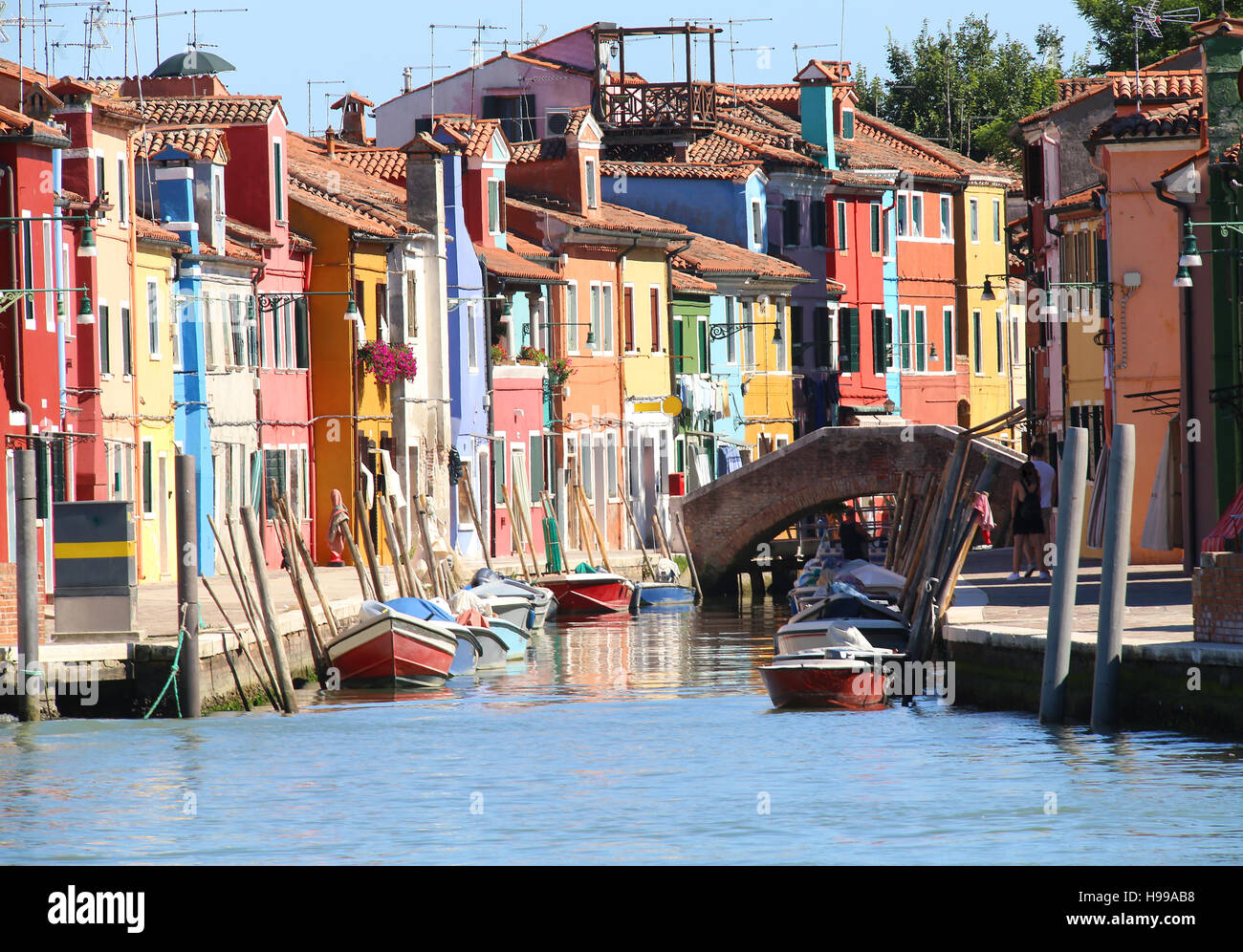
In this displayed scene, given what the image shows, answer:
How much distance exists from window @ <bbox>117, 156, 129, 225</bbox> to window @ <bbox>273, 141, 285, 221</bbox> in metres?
5.66

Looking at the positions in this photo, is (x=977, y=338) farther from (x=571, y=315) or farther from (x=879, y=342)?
(x=571, y=315)

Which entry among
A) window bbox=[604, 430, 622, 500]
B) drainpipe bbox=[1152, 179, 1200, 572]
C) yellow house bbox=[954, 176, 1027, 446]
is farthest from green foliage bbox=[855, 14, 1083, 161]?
drainpipe bbox=[1152, 179, 1200, 572]

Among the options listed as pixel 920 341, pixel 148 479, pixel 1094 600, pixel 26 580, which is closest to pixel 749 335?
pixel 920 341

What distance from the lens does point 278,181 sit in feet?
140

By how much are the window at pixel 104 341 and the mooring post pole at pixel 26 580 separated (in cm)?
1259

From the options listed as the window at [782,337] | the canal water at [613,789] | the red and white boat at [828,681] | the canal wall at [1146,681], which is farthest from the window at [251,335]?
the window at [782,337]

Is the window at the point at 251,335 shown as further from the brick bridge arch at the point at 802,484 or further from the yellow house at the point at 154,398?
the brick bridge arch at the point at 802,484

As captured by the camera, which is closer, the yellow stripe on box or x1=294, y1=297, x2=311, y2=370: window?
the yellow stripe on box

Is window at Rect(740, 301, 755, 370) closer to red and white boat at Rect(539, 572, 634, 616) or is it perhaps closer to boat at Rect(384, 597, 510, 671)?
red and white boat at Rect(539, 572, 634, 616)

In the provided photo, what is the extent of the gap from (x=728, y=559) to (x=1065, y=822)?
3083cm

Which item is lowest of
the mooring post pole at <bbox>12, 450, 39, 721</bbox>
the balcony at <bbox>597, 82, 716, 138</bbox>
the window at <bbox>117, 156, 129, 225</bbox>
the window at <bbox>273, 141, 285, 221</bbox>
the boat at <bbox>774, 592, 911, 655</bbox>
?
the boat at <bbox>774, 592, 911, 655</bbox>

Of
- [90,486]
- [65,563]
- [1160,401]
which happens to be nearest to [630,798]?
[65,563]

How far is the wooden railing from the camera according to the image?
6153cm

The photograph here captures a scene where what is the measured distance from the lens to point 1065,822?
18359 millimetres
